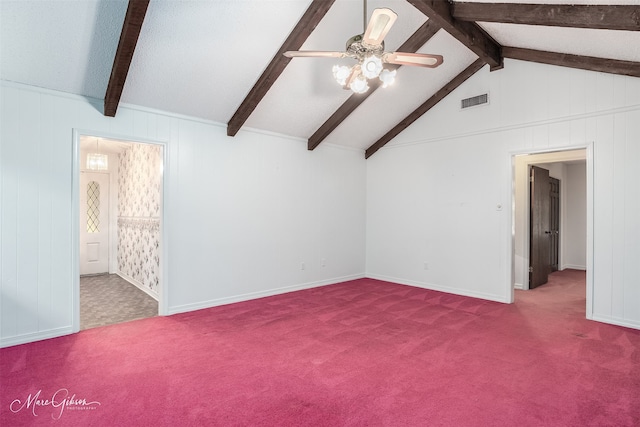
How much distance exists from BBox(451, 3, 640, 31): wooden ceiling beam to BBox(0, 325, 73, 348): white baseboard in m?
5.31

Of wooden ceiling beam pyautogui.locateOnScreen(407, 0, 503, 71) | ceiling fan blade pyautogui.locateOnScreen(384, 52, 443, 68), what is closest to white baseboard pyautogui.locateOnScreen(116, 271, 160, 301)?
ceiling fan blade pyautogui.locateOnScreen(384, 52, 443, 68)

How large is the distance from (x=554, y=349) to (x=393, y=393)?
6.18 feet

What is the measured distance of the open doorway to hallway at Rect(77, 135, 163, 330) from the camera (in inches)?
183

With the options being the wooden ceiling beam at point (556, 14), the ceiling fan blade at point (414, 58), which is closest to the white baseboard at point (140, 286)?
the ceiling fan blade at point (414, 58)

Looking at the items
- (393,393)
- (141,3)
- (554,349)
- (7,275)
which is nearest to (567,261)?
(554,349)

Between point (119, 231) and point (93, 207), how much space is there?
A: 76 centimetres

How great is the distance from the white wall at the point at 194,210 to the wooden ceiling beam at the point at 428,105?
44 centimetres

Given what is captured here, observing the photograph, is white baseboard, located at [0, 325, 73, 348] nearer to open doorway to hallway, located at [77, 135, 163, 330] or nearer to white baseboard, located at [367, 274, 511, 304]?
open doorway to hallway, located at [77, 135, 163, 330]

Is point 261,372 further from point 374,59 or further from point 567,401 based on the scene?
point 374,59

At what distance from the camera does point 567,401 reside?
2.35 m

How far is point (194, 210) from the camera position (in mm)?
4449

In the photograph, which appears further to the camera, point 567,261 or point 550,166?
point 567,261

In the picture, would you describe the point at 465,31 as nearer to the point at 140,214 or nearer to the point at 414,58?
the point at 414,58

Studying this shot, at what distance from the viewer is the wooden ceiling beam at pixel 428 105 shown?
5.11 m
